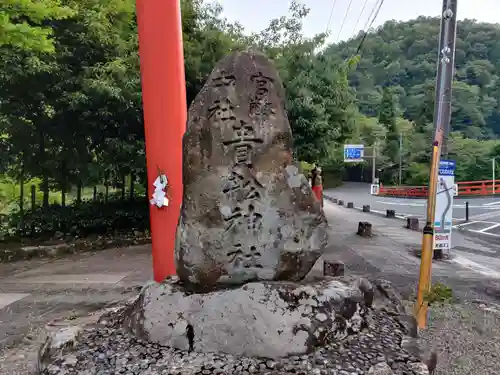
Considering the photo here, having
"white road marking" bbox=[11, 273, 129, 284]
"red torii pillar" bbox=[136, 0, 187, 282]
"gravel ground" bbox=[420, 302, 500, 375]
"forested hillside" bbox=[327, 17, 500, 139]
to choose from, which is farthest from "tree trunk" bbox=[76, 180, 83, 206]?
"forested hillside" bbox=[327, 17, 500, 139]

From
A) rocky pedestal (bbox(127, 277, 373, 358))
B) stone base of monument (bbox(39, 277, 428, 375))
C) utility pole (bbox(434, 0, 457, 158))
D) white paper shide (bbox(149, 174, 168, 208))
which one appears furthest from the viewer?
utility pole (bbox(434, 0, 457, 158))

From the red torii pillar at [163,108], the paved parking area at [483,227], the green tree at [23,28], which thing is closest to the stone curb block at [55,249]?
the green tree at [23,28]

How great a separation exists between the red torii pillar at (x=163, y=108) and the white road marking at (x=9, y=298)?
1.97 meters

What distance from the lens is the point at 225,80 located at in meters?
3.27

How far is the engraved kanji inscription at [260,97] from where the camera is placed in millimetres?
3234

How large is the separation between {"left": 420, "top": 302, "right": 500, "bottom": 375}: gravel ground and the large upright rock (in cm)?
114

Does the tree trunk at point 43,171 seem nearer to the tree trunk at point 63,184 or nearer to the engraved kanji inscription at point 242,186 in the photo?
the tree trunk at point 63,184

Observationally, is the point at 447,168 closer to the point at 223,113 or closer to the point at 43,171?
the point at 223,113

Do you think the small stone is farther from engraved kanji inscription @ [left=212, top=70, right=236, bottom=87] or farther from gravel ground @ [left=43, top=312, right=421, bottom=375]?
engraved kanji inscription @ [left=212, top=70, right=236, bottom=87]

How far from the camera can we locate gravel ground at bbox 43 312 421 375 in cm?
251

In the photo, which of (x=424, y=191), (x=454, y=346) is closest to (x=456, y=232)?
(x=454, y=346)

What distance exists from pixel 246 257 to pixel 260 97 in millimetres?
1190

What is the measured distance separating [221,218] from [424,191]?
93.3 feet

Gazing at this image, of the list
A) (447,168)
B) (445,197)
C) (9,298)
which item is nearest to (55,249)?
(9,298)
